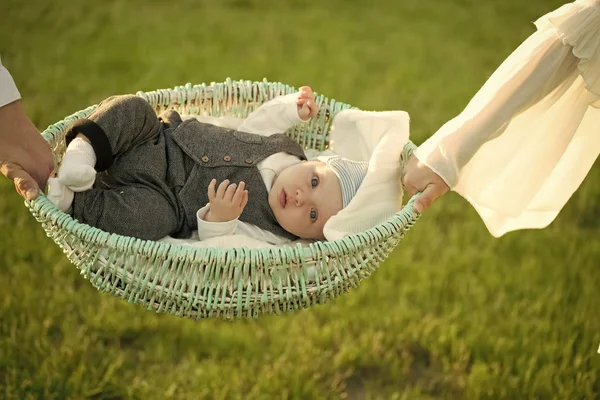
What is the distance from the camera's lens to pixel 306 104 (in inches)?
80.8

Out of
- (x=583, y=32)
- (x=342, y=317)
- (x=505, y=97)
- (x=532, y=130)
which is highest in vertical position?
(x=583, y=32)

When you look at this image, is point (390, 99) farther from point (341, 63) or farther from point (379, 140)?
point (379, 140)

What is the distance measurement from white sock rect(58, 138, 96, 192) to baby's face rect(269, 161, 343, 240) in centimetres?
46

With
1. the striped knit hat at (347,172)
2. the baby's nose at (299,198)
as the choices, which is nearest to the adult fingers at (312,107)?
the striped knit hat at (347,172)

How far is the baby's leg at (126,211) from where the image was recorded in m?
1.72

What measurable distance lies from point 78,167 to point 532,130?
3.21 ft

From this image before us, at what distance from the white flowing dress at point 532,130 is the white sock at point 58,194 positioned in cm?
75

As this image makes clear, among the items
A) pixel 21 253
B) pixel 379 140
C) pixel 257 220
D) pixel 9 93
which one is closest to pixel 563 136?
pixel 379 140

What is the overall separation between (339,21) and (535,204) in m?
2.86

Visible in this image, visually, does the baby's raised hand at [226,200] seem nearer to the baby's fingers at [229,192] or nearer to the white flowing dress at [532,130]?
the baby's fingers at [229,192]

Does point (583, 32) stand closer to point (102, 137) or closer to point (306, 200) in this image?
point (306, 200)

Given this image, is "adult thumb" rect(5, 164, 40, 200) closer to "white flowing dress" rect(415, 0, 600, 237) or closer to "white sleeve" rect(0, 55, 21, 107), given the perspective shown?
"white sleeve" rect(0, 55, 21, 107)

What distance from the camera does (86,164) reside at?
64.7 inches

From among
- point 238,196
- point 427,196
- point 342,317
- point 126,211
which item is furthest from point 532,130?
point 342,317
